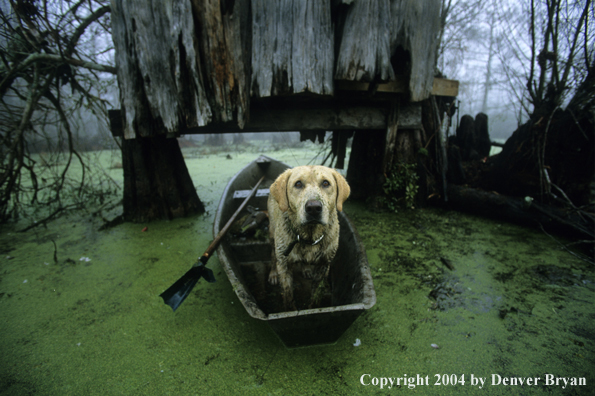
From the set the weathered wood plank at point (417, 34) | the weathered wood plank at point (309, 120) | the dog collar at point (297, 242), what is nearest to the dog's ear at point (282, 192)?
the dog collar at point (297, 242)

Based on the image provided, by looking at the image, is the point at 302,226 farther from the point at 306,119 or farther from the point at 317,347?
the point at 306,119

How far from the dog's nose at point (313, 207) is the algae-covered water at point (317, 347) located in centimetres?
107

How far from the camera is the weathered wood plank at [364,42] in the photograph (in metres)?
3.30

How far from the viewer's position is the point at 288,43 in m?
3.25

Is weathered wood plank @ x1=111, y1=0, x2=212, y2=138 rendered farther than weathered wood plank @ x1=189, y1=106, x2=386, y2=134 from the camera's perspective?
No

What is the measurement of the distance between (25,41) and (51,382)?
5.05 meters

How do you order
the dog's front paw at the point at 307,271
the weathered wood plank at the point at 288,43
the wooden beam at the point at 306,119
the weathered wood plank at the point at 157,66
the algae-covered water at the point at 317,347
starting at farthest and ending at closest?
the wooden beam at the point at 306,119
the weathered wood plank at the point at 288,43
the weathered wood plank at the point at 157,66
the dog's front paw at the point at 307,271
the algae-covered water at the point at 317,347

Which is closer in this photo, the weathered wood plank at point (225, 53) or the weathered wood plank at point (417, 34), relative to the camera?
the weathered wood plank at point (225, 53)

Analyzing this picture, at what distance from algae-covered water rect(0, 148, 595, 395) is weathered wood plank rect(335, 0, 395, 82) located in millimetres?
2326

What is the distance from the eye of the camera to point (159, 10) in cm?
311

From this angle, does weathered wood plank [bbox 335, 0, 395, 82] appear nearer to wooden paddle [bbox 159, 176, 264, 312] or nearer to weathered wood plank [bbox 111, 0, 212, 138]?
weathered wood plank [bbox 111, 0, 212, 138]

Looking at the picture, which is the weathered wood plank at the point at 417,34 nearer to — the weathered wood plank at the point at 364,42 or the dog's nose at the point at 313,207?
the weathered wood plank at the point at 364,42

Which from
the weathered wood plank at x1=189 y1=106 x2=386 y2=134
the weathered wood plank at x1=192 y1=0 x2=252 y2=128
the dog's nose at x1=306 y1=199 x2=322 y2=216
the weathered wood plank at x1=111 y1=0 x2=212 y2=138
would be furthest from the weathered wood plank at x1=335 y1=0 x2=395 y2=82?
the dog's nose at x1=306 y1=199 x2=322 y2=216

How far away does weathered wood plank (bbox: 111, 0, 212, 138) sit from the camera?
3.09 meters
